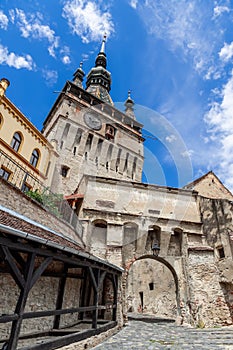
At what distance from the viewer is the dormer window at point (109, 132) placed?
28.5 m

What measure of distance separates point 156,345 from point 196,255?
718cm

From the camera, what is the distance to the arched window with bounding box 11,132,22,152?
12.8m

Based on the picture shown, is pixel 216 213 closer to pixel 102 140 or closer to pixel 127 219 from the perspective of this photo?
pixel 127 219

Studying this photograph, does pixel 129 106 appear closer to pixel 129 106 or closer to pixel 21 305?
pixel 129 106

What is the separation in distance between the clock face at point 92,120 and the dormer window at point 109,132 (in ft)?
3.52

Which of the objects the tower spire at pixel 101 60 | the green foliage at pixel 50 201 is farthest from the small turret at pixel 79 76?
the green foliage at pixel 50 201

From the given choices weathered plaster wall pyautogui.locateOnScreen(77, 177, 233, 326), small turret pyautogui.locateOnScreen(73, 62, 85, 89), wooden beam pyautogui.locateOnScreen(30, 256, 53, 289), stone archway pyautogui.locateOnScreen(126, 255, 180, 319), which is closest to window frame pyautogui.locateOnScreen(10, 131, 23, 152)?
weathered plaster wall pyautogui.locateOnScreen(77, 177, 233, 326)

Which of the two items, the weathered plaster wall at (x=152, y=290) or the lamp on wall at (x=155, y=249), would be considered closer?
the lamp on wall at (x=155, y=249)

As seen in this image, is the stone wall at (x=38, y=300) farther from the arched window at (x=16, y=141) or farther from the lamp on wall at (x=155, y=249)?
the arched window at (x=16, y=141)

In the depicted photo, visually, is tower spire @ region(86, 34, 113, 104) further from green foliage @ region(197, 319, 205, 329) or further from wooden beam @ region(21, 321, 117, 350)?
wooden beam @ region(21, 321, 117, 350)

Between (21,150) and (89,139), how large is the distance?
1372cm

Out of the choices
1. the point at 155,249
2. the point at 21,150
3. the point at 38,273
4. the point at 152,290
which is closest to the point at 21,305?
the point at 38,273

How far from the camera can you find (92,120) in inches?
1105

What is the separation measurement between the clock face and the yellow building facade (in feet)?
38.7
